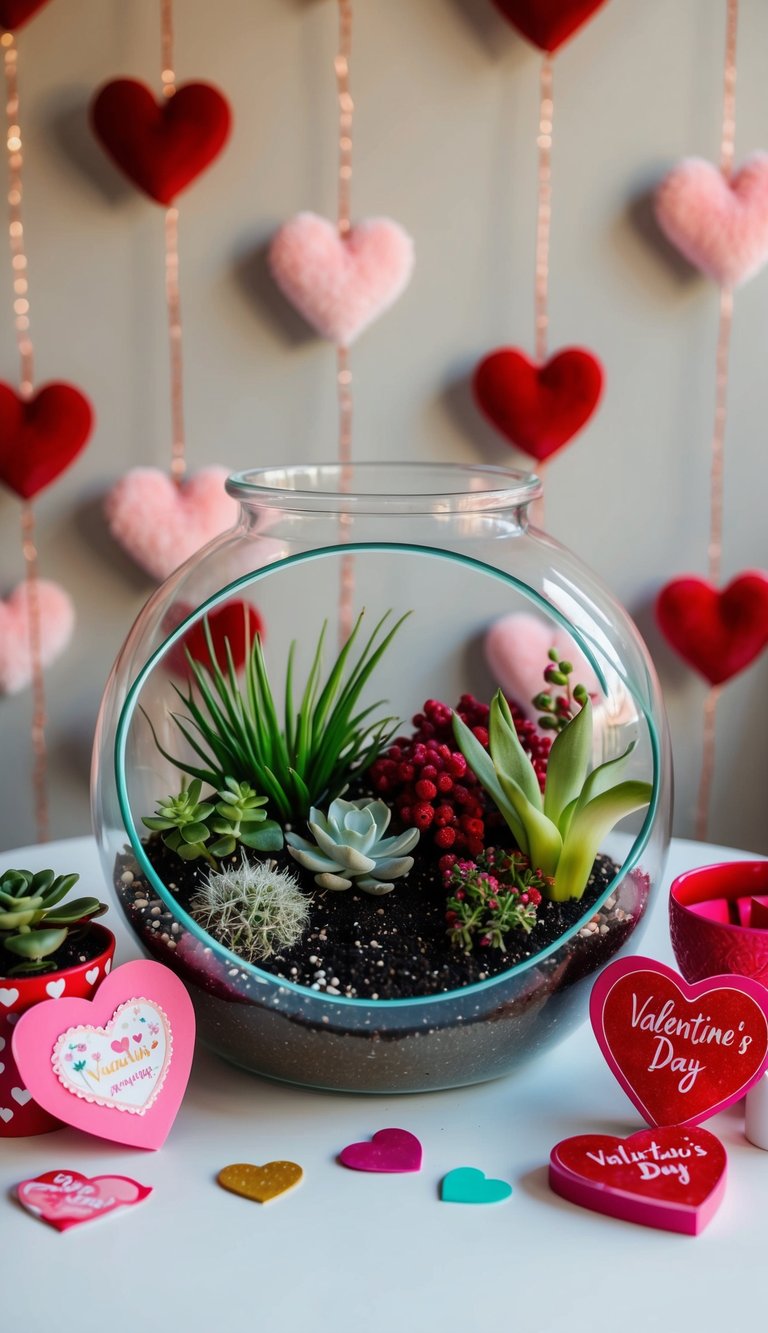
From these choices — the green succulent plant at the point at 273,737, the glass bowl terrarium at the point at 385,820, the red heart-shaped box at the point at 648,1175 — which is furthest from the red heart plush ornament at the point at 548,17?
the red heart-shaped box at the point at 648,1175

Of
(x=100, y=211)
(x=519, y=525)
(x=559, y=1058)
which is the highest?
(x=100, y=211)

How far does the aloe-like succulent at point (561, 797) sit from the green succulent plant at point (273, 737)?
0.13 m

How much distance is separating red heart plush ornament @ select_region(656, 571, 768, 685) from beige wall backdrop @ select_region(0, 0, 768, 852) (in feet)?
0.19

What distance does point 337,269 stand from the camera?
67.3 inches

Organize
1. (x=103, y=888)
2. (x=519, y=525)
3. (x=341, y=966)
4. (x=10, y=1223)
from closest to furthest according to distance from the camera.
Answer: (x=10, y=1223), (x=341, y=966), (x=519, y=525), (x=103, y=888)

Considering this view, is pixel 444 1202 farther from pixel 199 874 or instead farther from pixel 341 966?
pixel 199 874

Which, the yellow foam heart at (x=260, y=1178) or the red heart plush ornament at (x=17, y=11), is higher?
the red heart plush ornament at (x=17, y=11)

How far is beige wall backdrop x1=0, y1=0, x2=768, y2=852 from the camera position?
1.71 metres

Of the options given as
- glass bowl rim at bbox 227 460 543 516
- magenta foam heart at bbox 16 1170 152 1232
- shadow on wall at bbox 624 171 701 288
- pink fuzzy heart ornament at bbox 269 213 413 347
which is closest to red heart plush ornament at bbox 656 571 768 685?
shadow on wall at bbox 624 171 701 288

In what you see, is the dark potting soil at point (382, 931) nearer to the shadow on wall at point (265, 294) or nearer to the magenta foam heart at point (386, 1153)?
the magenta foam heart at point (386, 1153)

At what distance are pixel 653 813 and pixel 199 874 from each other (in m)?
0.30

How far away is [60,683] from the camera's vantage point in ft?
6.07

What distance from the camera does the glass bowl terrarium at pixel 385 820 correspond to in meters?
0.74

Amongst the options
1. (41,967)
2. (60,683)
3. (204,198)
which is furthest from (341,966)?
(204,198)
